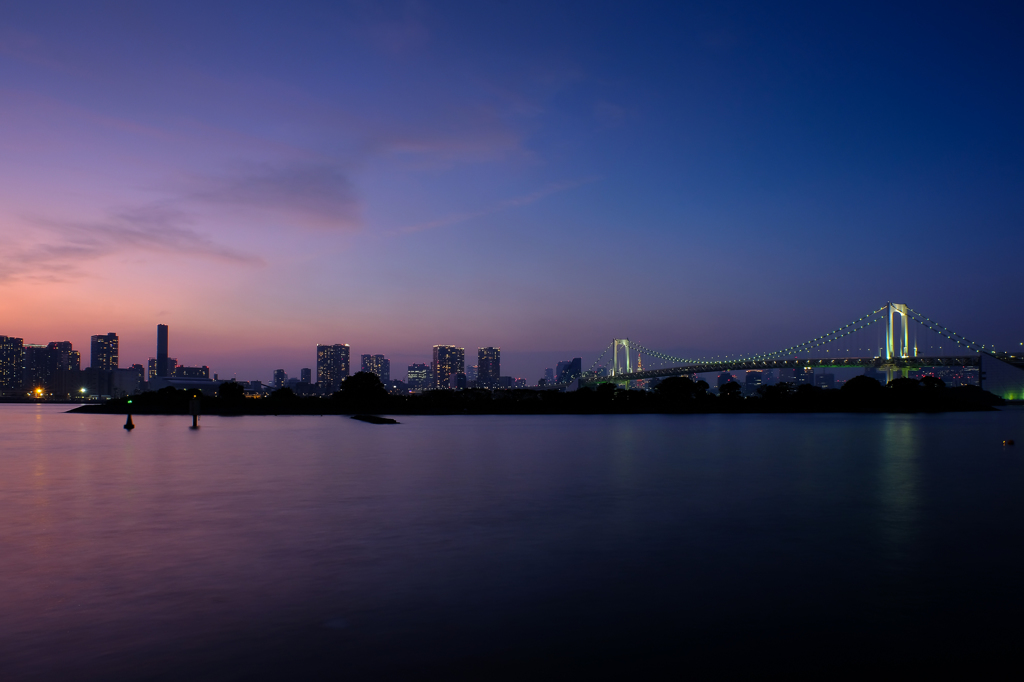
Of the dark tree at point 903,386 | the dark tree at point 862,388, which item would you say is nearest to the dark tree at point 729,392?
the dark tree at point 862,388

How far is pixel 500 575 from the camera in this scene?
12.0 meters

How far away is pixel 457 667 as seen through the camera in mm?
7594

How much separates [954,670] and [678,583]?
14.2 feet

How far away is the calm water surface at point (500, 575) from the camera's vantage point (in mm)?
8023

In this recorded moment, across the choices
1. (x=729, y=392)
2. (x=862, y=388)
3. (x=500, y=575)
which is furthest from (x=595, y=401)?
(x=500, y=575)

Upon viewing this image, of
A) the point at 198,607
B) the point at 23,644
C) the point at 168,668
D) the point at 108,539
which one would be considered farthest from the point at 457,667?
the point at 108,539

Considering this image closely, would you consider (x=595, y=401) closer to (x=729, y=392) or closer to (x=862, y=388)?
(x=729, y=392)

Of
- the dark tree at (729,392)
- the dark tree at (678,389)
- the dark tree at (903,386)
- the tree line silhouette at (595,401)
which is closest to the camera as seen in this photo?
the tree line silhouette at (595,401)

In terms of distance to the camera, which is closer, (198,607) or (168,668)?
(168,668)

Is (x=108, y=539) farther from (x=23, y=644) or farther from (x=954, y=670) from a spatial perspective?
(x=954, y=670)

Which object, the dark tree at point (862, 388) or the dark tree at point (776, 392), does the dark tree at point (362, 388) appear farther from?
the dark tree at point (862, 388)

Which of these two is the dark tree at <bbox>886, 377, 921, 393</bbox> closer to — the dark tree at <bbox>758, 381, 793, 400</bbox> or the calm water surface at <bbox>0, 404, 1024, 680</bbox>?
the dark tree at <bbox>758, 381, 793, 400</bbox>

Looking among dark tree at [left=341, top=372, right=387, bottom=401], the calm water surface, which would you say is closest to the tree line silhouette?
dark tree at [left=341, top=372, right=387, bottom=401]

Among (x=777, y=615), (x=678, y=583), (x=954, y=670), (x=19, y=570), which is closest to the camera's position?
(x=954, y=670)
